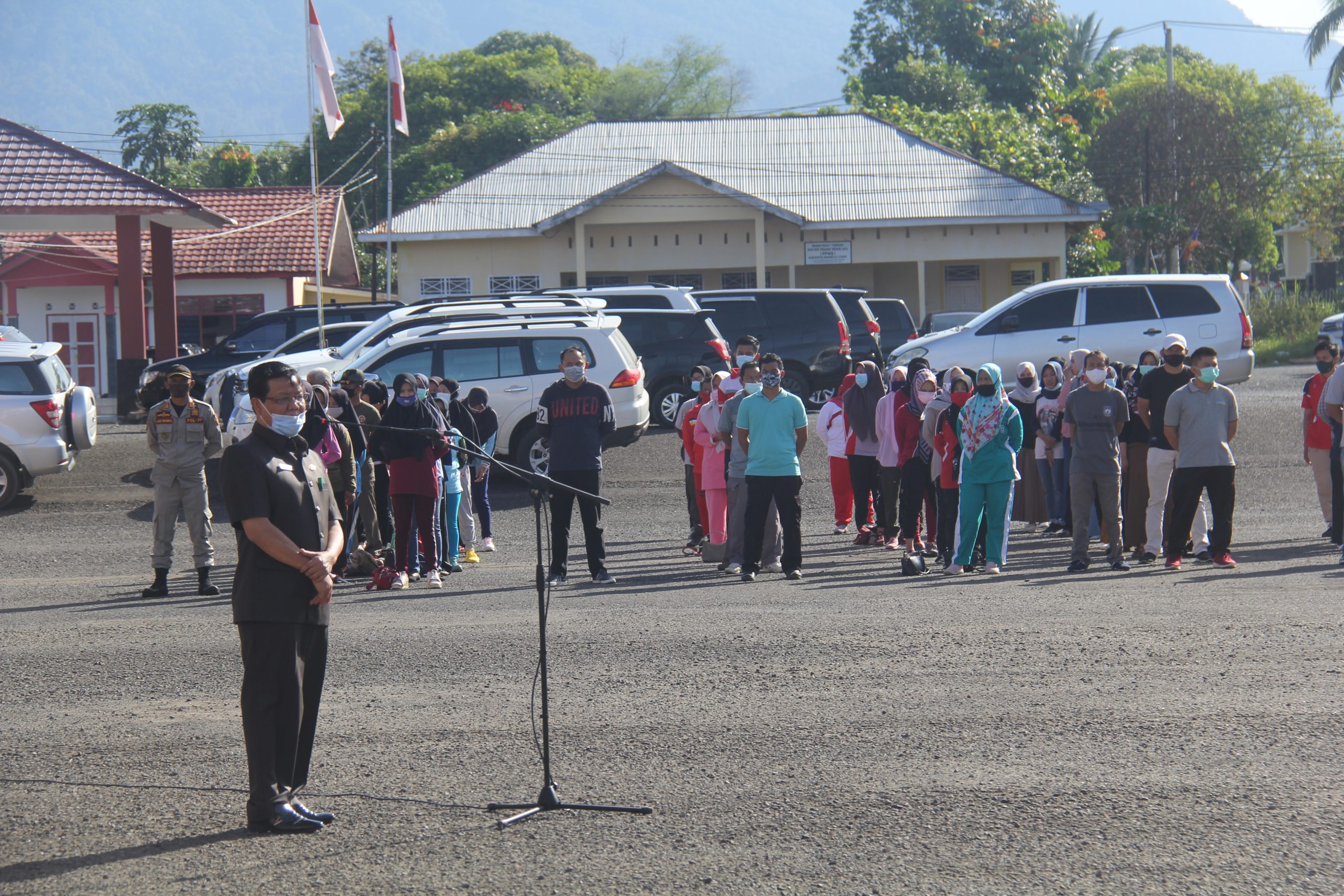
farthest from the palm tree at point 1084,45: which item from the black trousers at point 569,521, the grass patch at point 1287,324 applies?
the black trousers at point 569,521

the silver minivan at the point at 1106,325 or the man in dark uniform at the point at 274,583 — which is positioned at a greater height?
the silver minivan at the point at 1106,325

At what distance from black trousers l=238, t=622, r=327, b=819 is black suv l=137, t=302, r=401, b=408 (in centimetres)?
1730

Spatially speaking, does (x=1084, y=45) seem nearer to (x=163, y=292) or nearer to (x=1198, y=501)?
(x=163, y=292)

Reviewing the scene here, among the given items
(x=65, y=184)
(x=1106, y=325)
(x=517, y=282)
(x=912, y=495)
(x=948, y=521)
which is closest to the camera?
(x=948, y=521)

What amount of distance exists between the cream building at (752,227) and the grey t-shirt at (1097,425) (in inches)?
835

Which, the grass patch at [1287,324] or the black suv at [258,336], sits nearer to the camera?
the black suv at [258,336]

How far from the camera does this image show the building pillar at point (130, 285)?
2411cm

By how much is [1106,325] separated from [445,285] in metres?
18.3

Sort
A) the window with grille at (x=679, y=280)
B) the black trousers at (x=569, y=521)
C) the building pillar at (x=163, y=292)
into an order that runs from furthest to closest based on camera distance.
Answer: the window with grille at (x=679, y=280), the building pillar at (x=163, y=292), the black trousers at (x=569, y=521)

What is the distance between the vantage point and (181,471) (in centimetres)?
1106

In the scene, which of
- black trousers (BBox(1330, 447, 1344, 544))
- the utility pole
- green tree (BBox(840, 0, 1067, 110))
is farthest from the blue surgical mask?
green tree (BBox(840, 0, 1067, 110))

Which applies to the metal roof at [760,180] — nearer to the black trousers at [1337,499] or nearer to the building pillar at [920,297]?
the building pillar at [920,297]

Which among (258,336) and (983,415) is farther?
(258,336)

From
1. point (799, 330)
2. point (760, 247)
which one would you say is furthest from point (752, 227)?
point (799, 330)
